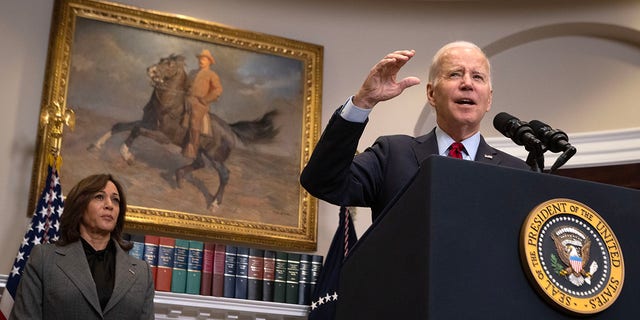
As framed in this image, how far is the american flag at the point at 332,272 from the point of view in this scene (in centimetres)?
596

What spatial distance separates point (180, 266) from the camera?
5965 millimetres

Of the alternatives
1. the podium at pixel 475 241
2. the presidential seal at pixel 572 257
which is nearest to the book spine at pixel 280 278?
the podium at pixel 475 241

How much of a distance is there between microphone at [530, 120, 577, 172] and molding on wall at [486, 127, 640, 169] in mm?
4475

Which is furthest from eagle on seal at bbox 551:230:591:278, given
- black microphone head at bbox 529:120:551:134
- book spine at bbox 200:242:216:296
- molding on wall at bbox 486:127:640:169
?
molding on wall at bbox 486:127:640:169

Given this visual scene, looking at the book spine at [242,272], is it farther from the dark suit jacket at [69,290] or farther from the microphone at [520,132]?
the microphone at [520,132]

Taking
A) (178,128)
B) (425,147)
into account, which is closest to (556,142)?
(425,147)

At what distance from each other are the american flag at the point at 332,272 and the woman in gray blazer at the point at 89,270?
5.15ft

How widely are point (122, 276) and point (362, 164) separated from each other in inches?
91.9

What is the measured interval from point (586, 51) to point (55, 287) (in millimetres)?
4761

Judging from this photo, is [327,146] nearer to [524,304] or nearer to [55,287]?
A: [524,304]

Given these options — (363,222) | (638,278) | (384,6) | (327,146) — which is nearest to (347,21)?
(384,6)

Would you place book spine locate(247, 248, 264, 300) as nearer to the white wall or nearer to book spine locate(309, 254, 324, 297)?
book spine locate(309, 254, 324, 297)

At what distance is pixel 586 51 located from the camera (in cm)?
729

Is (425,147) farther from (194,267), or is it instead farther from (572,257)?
(194,267)
